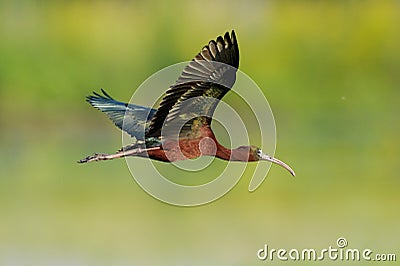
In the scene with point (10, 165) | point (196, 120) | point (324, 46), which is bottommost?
point (196, 120)

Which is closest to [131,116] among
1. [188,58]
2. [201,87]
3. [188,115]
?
[188,115]

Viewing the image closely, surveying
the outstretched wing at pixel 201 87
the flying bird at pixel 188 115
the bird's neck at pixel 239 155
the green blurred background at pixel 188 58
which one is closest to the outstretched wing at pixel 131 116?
the flying bird at pixel 188 115

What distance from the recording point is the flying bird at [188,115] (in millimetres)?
3264

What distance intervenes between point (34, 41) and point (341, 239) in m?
3.70

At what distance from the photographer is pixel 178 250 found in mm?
5270

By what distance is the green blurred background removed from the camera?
21.7 feet

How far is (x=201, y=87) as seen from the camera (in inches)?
132

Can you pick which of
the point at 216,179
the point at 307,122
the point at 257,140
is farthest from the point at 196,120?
the point at 307,122

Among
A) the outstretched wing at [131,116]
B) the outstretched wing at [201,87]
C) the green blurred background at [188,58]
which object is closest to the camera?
the outstretched wing at [201,87]

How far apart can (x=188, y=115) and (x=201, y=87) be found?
21 cm

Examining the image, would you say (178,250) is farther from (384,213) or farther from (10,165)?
(10,165)

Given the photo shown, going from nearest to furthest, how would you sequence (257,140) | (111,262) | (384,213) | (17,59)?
(111,262) → (384,213) → (257,140) → (17,59)

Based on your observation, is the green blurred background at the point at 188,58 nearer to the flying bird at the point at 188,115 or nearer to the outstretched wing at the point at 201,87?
the flying bird at the point at 188,115

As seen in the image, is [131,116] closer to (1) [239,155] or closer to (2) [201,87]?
(1) [239,155]
